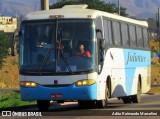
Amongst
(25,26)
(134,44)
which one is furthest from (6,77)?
(25,26)

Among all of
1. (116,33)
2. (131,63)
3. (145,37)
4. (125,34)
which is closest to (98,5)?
(145,37)

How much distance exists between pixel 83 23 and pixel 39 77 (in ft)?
7.88

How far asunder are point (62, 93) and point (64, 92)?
74 millimetres

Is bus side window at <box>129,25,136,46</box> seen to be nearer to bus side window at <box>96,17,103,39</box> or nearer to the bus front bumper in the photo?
bus side window at <box>96,17,103,39</box>

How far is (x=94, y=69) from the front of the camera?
842 inches

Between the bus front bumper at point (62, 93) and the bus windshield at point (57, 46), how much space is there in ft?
1.85

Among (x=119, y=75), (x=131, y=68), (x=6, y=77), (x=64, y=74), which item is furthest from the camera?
(x=6, y=77)

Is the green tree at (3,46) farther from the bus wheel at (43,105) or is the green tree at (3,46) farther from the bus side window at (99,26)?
the bus side window at (99,26)

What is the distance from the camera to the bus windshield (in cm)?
2122

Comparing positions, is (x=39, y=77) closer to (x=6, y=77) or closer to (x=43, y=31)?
(x=43, y=31)

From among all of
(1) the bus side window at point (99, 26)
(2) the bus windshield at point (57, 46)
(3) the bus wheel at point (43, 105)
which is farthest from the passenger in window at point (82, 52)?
(3) the bus wheel at point (43, 105)

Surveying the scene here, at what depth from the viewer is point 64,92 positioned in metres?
21.1

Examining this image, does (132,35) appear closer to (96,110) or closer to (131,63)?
(131,63)

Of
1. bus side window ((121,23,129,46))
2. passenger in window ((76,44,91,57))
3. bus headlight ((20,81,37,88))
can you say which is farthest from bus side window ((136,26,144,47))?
bus headlight ((20,81,37,88))
